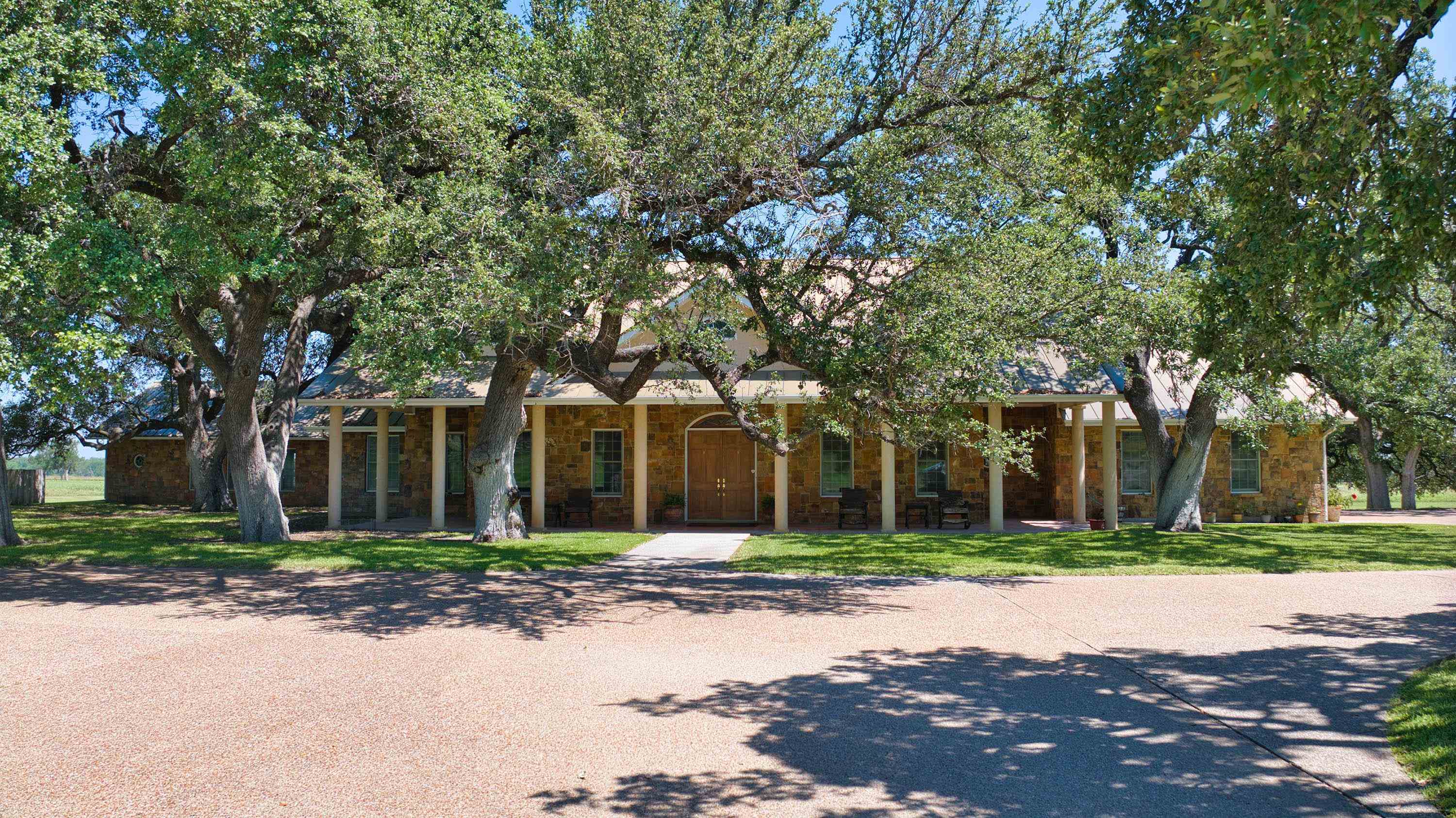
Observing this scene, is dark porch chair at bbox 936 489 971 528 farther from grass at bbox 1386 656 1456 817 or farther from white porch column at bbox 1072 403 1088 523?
grass at bbox 1386 656 1456 817

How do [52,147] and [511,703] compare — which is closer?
[511,703]

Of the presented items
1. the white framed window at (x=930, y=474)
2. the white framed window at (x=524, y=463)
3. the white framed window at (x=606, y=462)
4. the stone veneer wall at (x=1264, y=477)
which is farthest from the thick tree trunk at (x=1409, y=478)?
the white framed window at (x=524, y=463)

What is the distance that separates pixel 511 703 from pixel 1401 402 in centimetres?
2111

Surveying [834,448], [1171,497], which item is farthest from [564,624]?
[1171,497]

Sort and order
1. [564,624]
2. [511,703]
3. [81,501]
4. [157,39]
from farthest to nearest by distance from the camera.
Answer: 1. [81,501]
2. [157,39]
3. [564,624]
4. [511,703]

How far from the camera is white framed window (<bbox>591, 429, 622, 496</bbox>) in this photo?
19.7 m

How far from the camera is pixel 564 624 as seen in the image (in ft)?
28.1

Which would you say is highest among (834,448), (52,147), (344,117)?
(344,117)

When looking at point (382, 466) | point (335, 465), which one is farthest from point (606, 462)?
point (335, 465)

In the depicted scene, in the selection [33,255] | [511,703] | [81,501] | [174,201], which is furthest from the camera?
[81,501]

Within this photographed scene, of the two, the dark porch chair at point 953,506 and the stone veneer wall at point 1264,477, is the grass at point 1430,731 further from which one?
the stone veneer wall at point 1264,477

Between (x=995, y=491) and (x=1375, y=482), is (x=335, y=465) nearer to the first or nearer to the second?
(x=995, y=491)

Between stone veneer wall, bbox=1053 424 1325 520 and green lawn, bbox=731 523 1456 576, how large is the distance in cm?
281

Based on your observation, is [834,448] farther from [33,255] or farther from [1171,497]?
[33,255]
